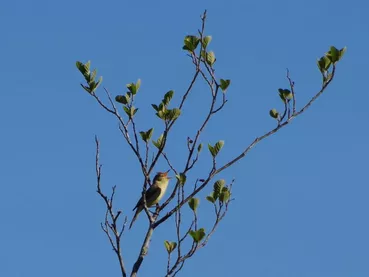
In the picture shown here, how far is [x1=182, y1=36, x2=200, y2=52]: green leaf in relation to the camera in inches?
236

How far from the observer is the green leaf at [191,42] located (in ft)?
19.7

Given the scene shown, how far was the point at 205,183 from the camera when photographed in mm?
5016

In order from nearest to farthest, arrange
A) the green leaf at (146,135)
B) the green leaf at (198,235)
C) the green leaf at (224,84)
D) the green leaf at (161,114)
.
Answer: the green leaf at (198,235)
the green leaf at (161,114)
the green leaf at (146,135)
the green leaf at (224,84)

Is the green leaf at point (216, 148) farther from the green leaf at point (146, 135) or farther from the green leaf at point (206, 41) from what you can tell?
the green leaf at point (206, 41)

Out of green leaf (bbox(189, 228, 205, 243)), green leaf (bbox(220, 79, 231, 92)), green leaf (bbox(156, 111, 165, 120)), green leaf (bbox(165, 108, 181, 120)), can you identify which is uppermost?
green leaf (bbox(220, 79, 231, 92))

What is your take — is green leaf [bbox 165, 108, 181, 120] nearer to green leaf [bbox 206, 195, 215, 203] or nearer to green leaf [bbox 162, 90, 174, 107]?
green leaf [bbox 162, 90, 174, 107]

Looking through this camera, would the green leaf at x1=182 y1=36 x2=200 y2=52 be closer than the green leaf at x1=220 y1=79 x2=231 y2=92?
No

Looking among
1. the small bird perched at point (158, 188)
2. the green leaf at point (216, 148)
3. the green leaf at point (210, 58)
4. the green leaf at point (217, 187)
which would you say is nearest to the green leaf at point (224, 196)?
the green leaf at point (217, 187)

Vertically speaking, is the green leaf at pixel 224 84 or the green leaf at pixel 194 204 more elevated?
the green leaf at pixel 224 84

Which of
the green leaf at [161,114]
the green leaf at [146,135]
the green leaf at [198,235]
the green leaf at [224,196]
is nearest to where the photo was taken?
the green leaf at [198,235]

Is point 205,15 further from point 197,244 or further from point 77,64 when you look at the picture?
point 197,244

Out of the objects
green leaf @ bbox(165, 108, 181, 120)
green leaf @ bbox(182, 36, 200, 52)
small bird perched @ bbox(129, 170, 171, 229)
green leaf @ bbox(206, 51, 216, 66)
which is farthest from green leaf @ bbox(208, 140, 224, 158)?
small bird perched @ bbox(129, 170, 171, 229)

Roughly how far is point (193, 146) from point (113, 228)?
803 mm

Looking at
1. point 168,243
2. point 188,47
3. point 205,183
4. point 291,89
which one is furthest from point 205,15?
point 168,243
